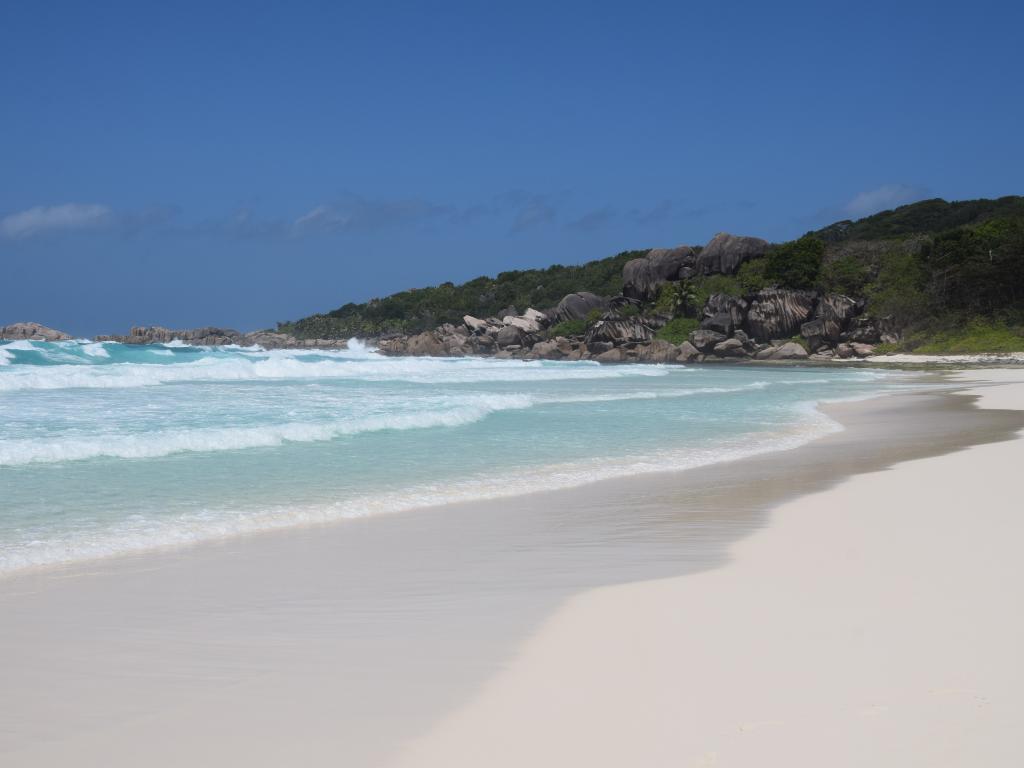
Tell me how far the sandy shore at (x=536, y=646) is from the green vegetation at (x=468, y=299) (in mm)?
95153

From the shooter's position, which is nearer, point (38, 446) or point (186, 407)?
point (38, 446)

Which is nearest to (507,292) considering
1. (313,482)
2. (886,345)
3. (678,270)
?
(678,270)

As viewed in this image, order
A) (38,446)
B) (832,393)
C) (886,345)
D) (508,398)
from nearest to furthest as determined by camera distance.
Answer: (38,446), (508,398), (832,393), (886,345)

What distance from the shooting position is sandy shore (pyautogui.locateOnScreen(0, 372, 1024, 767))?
291cm

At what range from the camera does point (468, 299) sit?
11612cm

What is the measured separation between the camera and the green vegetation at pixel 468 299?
109875 mm

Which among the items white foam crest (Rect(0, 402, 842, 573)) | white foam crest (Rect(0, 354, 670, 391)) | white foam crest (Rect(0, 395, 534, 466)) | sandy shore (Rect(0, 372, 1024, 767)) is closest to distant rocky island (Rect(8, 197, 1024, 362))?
white foam crest (Rect(0, 354, 670, 391))

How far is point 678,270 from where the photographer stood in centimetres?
8406

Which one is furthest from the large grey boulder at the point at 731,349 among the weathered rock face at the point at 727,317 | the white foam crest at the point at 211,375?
the white foam crest at the point at 211,375

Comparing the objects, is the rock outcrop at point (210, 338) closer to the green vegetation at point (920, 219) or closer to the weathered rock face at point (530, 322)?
the weathered rock face at point (530, 322)

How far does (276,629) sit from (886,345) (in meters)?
60.2

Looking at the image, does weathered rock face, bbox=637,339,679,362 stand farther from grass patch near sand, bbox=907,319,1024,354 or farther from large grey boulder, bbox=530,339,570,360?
grass patch near sand, bbox=907,319,1024,354

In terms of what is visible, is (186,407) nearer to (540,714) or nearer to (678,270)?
(540,714)

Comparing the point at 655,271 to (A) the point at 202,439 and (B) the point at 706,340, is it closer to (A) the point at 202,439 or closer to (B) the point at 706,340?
(B) the point at 706,340
